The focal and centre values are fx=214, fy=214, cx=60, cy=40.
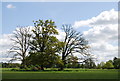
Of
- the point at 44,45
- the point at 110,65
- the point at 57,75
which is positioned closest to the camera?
the point at 57,75

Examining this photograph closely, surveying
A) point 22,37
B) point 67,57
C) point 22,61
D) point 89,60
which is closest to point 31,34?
point 22,37

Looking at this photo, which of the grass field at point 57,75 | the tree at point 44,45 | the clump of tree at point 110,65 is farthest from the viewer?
the clump of tree at point 110,65

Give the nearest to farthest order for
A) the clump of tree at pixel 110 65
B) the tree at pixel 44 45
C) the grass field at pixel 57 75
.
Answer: the grass field at pixel 57 75 < the tree at pixel 44 45 < the clump of tree at pixel 110 65

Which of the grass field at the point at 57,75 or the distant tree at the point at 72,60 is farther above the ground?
the distant tree at the point at 72,60

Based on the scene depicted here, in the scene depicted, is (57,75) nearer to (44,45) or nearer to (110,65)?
(44,45)

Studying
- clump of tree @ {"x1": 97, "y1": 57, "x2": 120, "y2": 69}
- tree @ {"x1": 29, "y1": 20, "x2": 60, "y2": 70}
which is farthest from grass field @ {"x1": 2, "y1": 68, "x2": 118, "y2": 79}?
clump of tree @ {"x1": 97, "y1": 57, "x2": 120, "y2": 69}

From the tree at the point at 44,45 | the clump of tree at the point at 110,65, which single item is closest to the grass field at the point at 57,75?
the tree at the point at 44,45

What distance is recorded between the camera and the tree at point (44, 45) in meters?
46.6

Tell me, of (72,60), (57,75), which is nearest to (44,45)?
(72,60)

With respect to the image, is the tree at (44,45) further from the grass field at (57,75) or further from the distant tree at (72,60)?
the grass field at (57,75)

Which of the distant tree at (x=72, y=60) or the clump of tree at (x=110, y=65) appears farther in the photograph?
the clump of tree at (x=110, y=65)

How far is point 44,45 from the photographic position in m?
48.5

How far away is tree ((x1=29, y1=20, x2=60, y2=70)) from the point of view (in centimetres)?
4659

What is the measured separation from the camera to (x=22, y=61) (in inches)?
2003
